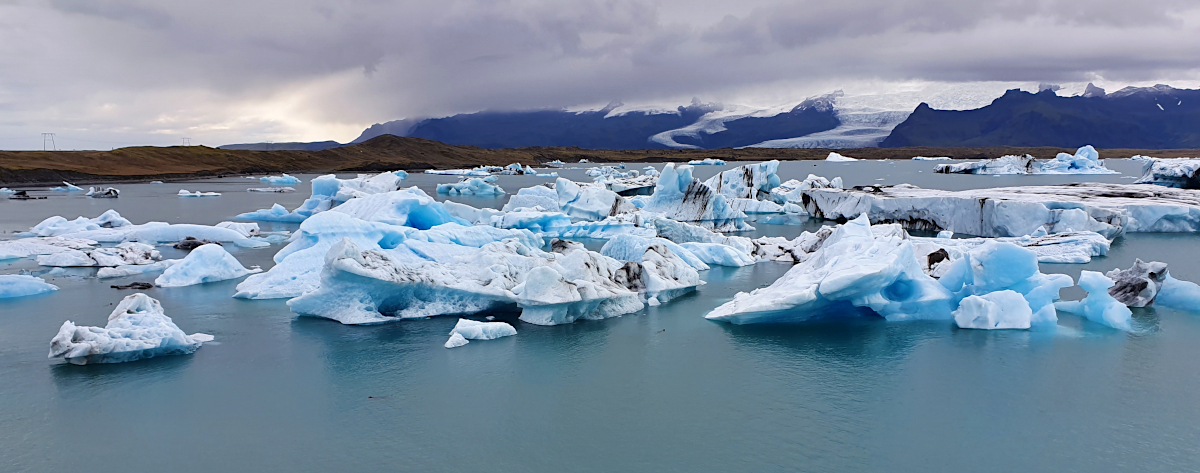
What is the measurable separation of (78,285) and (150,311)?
12.7 feet

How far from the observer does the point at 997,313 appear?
691cm

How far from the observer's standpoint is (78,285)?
9055 mm

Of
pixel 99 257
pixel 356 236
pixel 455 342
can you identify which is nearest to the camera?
pixel 455 342

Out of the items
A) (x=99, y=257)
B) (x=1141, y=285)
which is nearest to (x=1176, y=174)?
(x=1141, y=285)

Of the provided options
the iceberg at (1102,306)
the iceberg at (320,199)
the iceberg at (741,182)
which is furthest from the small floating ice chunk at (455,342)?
the iceberg at (741,182)

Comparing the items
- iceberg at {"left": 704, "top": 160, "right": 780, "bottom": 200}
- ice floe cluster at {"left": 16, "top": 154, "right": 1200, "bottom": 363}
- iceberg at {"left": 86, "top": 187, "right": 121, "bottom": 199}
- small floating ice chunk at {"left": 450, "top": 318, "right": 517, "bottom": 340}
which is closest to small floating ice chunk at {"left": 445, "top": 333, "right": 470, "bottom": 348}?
ice floe cluster at {"left": 16, "top": 154, "right": 1200, "bottom": 363}

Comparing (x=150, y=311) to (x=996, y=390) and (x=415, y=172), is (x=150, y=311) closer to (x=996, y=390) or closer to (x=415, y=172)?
(x=996, y=390)

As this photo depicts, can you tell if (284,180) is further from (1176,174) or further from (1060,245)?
(1176,174)

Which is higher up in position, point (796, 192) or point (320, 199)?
point (320, 199)

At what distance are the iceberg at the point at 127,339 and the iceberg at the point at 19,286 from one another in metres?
3.35

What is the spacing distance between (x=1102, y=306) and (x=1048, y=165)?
32774mm

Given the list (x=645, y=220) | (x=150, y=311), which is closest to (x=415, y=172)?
(x=645, y=220)

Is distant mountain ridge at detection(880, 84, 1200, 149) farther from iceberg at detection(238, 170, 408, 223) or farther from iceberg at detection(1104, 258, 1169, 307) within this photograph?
iceberg at detection(1104, 258, 1169, 307)

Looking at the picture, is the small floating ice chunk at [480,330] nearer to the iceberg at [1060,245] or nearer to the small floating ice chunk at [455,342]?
the small floating ice chunk at [455,342]
